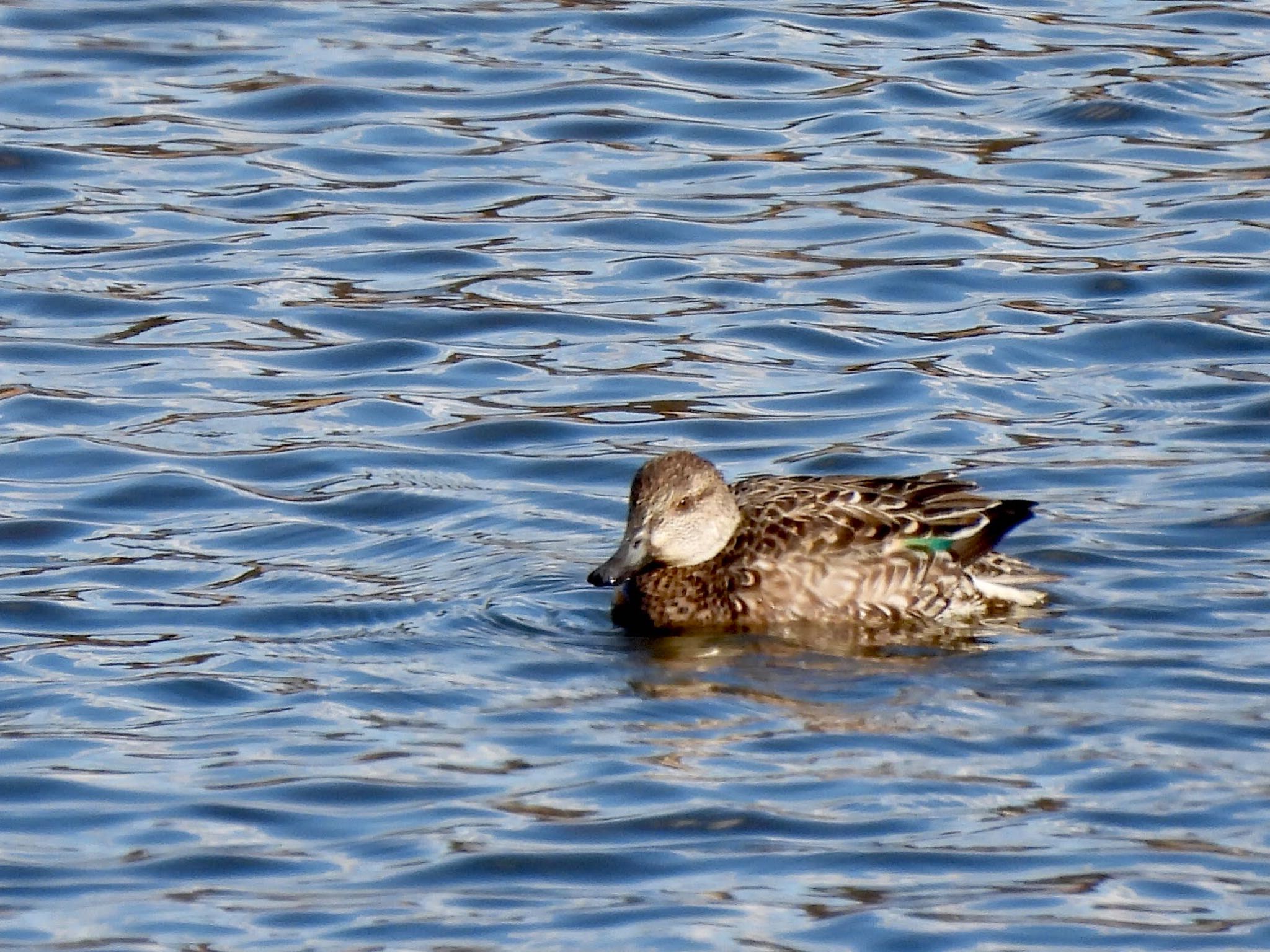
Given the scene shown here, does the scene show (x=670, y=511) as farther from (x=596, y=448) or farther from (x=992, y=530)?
(x=596, y=448)

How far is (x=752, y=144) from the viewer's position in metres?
17.0

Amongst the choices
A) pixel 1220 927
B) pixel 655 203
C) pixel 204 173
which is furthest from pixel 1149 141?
pixel 1220 927

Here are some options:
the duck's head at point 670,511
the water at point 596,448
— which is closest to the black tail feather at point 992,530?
the water at point 596,448

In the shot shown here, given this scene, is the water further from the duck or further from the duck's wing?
the duck's wing

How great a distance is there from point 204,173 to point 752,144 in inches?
130

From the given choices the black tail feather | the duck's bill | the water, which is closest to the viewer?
the water

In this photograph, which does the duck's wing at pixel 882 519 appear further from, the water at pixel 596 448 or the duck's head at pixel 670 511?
the water at pixel 596 448

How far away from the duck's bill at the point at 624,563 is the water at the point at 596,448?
27 centimetres

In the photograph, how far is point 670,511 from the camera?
10.6 m

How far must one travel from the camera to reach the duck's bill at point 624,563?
406 inches

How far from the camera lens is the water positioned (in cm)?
802

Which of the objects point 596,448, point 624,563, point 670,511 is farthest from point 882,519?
point 596,448

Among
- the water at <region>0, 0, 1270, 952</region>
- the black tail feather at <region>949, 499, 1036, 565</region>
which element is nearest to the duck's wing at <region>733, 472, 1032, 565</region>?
the black tail feather at <region>949, 499, 1036, 565</region>

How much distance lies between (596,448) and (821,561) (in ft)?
6.69
